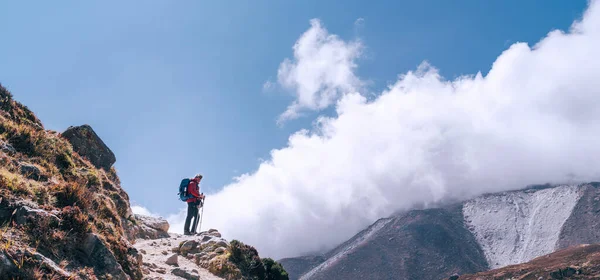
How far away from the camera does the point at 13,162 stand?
11008mm

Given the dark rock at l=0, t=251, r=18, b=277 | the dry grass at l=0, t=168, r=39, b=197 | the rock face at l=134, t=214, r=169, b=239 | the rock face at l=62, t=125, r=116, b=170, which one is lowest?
the dark rock at l=0, t=251, r=18, b=277

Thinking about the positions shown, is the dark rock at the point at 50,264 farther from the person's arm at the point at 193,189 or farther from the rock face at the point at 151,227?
the person's arm at the point at 193,189

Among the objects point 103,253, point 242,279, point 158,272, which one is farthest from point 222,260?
point 103,253

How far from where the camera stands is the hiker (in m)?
24.1

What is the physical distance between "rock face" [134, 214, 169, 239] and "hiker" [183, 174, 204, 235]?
4.08 ft

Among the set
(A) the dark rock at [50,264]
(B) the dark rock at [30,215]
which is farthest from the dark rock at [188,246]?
(A) the dark rock at [50,264]

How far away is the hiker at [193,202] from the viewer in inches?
950

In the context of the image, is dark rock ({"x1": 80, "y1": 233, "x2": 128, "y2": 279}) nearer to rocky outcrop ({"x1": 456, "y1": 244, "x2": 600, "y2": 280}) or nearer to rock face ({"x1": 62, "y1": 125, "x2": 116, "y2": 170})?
rock face ({"x1": 62, "y1": 125, "x2": 116, "y2": 170})

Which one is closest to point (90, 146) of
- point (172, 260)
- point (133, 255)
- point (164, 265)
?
point (172, 260)

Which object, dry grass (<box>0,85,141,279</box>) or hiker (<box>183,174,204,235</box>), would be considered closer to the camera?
dry grass (<box>0,85,141,279</box>)

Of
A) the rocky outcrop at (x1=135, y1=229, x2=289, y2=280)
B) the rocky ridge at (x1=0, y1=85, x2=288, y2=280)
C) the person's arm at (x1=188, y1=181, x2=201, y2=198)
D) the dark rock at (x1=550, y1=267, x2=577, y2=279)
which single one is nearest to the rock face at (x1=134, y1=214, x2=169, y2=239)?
the rocky outcrop at (x1=135, y1=229, x2=289, y2=280)

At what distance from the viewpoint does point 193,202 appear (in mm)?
24500

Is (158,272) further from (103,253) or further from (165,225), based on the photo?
(165,225)

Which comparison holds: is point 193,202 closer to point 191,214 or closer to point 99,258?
point 191,214
